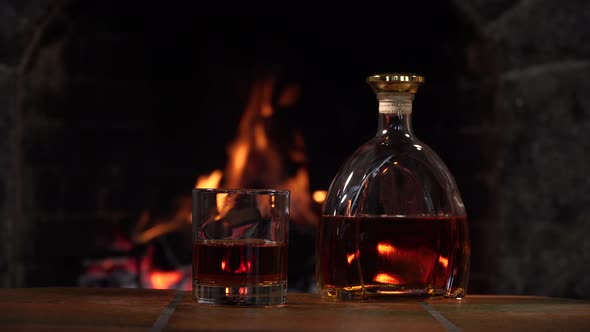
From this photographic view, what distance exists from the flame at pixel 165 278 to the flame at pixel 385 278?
3.71 feet

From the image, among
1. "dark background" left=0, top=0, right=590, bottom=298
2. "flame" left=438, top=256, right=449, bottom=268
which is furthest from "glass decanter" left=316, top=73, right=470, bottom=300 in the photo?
"dark background" left=0, top=0, right=590, bottom=298

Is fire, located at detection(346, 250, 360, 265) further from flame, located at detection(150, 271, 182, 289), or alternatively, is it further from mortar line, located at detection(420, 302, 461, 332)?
flame, located at detection(150, 271, 182, 289)

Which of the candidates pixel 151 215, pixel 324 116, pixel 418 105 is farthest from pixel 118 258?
pixel 418 105

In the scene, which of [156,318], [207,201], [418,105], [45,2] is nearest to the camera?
[156,318]

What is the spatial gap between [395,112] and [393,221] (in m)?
0.10

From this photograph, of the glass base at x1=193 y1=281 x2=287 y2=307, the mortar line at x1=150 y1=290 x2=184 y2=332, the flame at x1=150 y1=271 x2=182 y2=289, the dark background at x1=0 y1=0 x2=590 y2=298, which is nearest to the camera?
the mortar line at x1=150 y1=290 x2=184 y2=332

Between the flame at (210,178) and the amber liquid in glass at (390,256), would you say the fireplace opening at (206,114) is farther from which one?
the amber liquid in glass at (390,256)

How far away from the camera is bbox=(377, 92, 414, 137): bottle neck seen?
0.91 m

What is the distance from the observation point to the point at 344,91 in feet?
6.54

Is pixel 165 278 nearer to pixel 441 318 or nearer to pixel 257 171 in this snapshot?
pixel 257 171

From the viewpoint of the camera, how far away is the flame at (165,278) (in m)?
1.97

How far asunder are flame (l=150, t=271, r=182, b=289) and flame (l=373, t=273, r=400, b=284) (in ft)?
3.71

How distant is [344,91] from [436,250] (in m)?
1.12

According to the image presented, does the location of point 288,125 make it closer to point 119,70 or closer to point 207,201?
point 119,70
